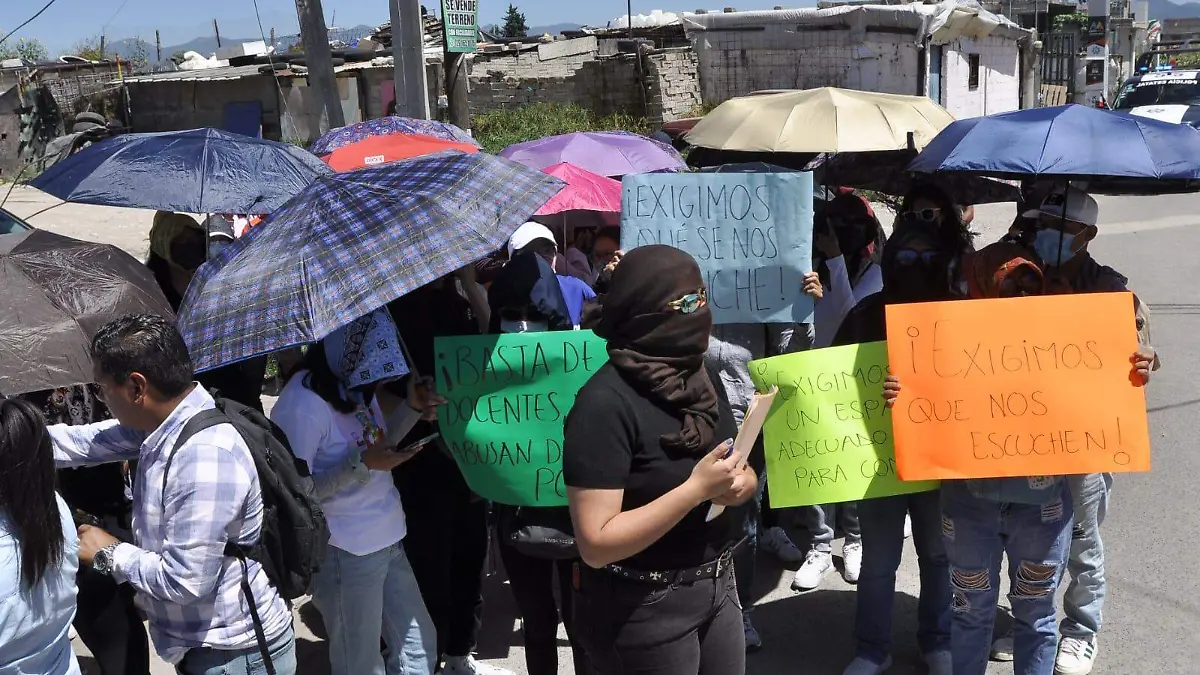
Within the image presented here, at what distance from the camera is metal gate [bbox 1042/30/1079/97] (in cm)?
3891

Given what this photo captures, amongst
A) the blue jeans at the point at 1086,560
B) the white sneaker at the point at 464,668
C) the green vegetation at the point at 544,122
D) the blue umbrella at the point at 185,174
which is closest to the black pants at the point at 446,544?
the white sneaker at the point at 464,668

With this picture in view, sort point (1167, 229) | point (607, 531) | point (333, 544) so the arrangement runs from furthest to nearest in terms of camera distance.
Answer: point (1167, 229)
point (333, 544)
point (607, 531)

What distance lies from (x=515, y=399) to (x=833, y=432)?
44.8 inches

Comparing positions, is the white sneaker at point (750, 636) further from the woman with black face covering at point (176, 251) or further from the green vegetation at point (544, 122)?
the green vegetation at point (544, 122)

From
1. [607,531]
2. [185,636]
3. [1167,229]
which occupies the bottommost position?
[1167,229]

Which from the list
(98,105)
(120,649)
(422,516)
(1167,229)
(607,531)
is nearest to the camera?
(607,531)

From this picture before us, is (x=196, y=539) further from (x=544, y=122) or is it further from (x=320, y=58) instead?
(x=544, y=122)

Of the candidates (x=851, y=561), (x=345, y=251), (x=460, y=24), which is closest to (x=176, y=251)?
(x=345, y=251)

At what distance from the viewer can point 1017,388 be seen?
3359 millimetres

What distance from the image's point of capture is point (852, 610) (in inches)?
188

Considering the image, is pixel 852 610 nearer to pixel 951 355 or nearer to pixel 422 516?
pixel 951 355

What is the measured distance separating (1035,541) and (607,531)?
1.76 m

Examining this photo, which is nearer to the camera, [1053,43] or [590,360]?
[590,360]

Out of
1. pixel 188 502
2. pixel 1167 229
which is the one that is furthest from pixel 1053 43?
pixel 188 502
